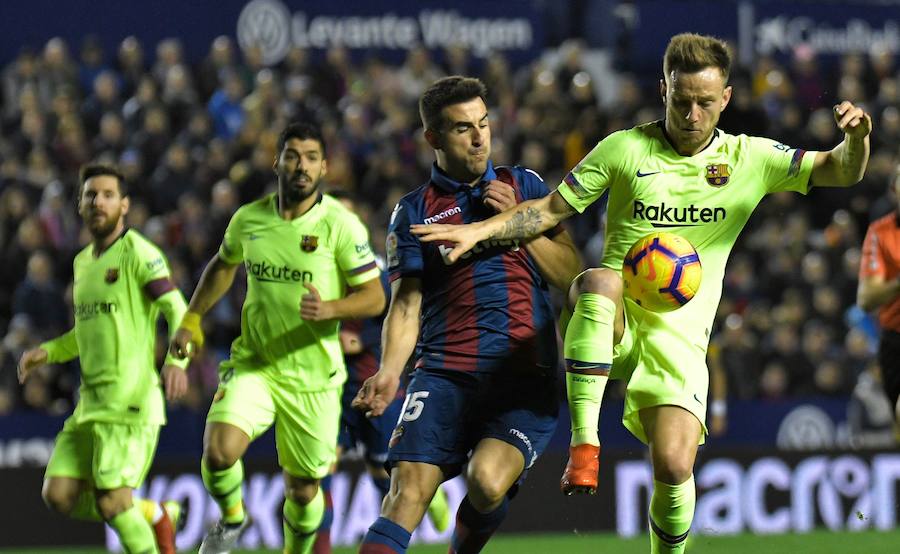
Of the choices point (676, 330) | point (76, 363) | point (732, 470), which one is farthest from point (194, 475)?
point (676, 330)

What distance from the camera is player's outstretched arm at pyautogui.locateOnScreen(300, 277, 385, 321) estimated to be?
8.34 meters

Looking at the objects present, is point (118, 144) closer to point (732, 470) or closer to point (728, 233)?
point (732, 470)

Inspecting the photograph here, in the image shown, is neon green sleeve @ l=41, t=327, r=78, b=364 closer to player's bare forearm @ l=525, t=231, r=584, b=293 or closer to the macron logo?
the macron logo

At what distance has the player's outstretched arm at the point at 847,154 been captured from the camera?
6273 millimetres

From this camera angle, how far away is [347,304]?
8570mm

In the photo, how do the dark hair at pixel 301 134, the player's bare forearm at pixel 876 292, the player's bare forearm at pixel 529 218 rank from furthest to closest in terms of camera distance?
the player's bare forearm at pixel 876 292, the dark hair at pixel 301 134, the player's bare forearm at pixel 529 218

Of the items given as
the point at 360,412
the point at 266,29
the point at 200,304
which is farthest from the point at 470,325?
the point at 266,29

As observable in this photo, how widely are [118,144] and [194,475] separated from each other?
15.7ft

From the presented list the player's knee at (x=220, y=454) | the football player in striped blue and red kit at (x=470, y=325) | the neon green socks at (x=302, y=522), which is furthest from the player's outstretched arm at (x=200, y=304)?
the football player in striped blue and red kit at (x=470, y=325)

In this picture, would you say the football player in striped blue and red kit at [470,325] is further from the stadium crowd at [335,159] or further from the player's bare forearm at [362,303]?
the stadium crowd at [335,159]

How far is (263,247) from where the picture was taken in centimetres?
883

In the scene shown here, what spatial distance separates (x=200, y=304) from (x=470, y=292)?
2572mm

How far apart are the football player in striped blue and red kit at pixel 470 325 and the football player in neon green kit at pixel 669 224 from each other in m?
0.25

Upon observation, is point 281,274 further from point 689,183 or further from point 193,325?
point 689,183
